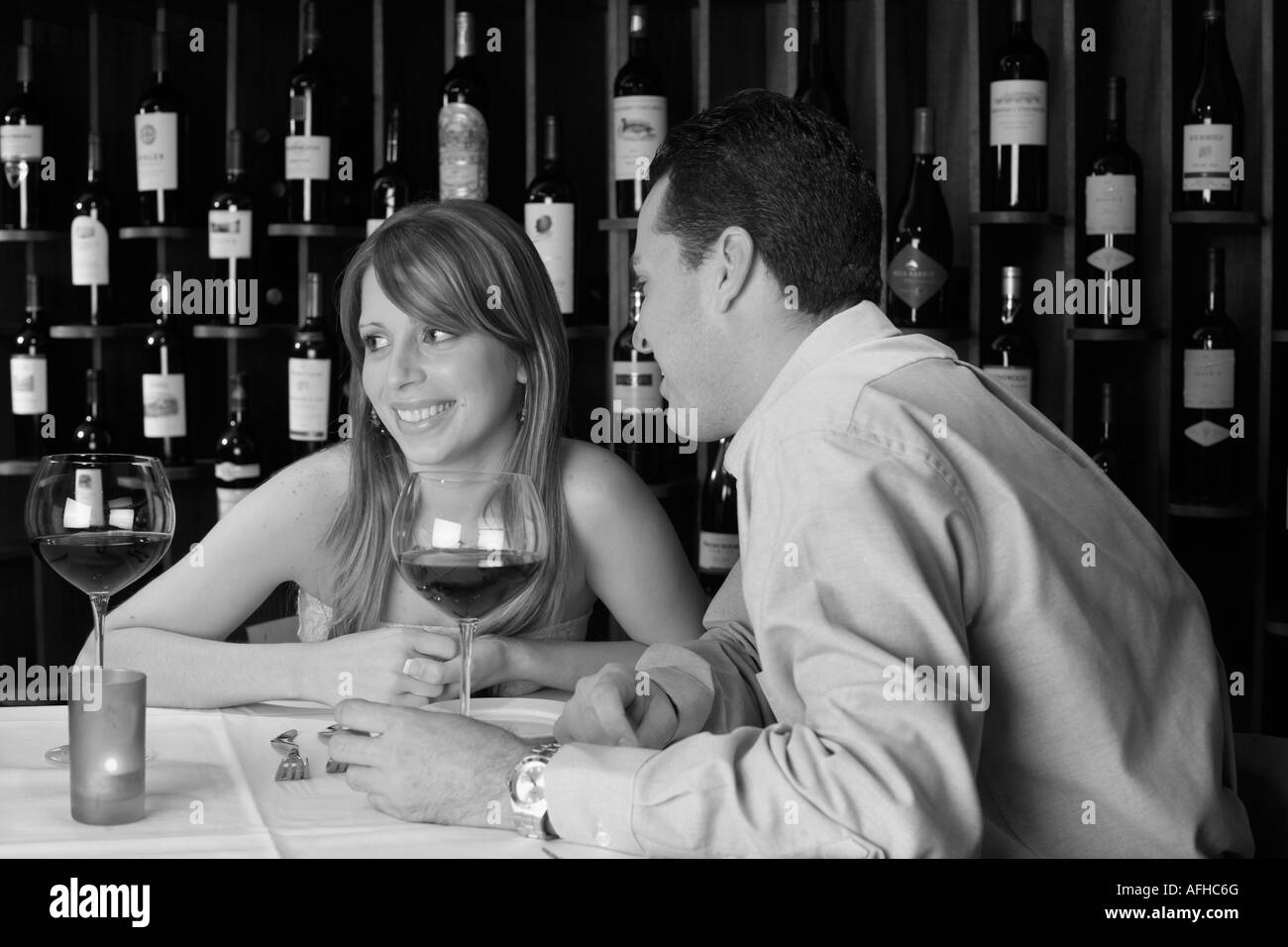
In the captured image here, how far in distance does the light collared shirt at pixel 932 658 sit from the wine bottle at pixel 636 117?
1483mm

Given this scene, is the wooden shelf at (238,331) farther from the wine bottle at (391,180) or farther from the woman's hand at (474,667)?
the woman's hand at (474,667)

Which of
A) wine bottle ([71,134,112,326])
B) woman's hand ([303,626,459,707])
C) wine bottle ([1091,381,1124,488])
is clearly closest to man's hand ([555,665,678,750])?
woman's hand ([303,626,459,707])

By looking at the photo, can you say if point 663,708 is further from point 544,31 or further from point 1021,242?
point 544,31

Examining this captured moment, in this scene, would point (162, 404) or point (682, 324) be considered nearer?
point (682, 324)

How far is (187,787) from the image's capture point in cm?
104

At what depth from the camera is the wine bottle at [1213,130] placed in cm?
243

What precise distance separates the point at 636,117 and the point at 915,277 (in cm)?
58

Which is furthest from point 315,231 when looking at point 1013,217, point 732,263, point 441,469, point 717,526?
point 732,263

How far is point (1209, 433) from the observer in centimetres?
251

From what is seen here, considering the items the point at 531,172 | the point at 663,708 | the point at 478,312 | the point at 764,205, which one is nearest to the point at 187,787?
the point at 663,708

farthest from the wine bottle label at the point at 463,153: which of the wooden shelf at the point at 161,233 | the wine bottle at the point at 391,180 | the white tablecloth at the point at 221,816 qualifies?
the white tablecloth at the point at 221,816

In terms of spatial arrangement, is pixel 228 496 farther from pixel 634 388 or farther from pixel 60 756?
pixel 60 756

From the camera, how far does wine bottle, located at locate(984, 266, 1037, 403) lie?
2475mm

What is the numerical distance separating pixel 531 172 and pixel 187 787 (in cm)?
186
